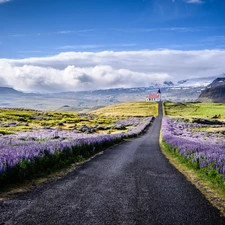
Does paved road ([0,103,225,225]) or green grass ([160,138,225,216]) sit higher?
paved road ([0,103,225,225])

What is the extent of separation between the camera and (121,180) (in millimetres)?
11680

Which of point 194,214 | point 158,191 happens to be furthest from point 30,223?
point 158,191

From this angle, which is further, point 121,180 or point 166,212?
point 121,180

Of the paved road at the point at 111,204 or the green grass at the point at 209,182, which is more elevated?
the paved road at the point at 111,204

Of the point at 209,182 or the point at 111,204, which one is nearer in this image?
the point at 111,204

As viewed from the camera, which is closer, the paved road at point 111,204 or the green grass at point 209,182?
the paved road at point 111,204

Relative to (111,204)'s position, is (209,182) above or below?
below

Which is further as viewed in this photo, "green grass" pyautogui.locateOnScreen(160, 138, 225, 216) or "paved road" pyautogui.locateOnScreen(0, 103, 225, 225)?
"green grass" pyautogui.locateOnScreen(160, 138, 225, 216)

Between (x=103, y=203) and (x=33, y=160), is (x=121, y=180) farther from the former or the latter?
(x=33, y=160)

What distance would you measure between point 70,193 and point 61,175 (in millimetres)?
3879

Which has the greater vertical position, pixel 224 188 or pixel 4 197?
pixel 4 197

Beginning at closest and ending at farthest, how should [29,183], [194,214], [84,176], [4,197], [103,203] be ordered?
[194,214] < [103,203] < [4,197] < [29,183] < [84,176]

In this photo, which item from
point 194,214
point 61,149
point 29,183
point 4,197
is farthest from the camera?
point 61,149

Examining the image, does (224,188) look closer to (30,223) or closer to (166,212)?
(166,212)
